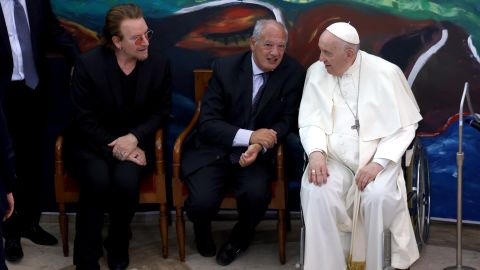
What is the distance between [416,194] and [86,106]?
6.64 ft

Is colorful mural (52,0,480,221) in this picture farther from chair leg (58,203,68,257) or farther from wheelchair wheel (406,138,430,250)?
chair leg (58,203,68,257)

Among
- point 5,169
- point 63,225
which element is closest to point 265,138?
point 63,225

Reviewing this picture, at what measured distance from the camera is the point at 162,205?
5602 millimetres

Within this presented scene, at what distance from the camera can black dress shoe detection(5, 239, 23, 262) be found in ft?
18.8

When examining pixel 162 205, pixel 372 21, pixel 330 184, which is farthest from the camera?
pixel 372 21

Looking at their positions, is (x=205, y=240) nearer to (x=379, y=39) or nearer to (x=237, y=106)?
(x=237, y=106)

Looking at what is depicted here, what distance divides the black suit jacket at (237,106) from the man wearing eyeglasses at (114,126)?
0.29m

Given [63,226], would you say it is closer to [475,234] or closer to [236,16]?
[236,16]

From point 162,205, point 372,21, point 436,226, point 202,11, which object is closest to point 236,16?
point 202,11

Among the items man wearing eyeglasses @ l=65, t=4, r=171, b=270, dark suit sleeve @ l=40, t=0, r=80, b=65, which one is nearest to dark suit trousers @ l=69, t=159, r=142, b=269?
man wearing eyeglasses @ l=65, t=4, r=171, b=270

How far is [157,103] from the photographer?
229 inches

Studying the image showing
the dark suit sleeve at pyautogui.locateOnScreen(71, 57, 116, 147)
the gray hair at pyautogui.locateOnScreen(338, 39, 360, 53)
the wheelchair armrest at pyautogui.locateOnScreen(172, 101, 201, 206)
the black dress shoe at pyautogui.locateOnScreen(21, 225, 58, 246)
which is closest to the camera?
the gray hair at pyautogui.locateOnScreen(338, 39, 360, 53)

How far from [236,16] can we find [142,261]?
1.70 meters

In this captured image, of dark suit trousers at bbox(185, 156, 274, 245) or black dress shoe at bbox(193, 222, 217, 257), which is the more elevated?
dark suit trousers at bbox(185, 156, 274, 245)
